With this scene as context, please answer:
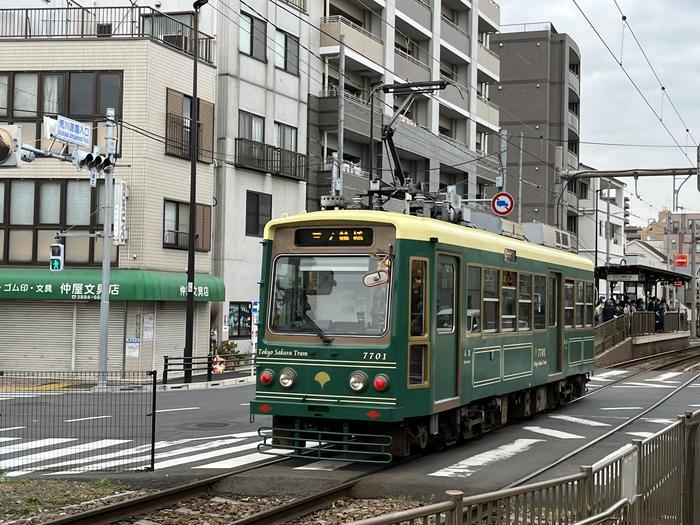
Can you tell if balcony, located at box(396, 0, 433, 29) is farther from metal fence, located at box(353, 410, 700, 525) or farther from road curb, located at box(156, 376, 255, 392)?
metal fence, located at box(353, 410, 700, 525)

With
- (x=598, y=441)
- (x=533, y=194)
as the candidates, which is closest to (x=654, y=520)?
(x=598, y=441)

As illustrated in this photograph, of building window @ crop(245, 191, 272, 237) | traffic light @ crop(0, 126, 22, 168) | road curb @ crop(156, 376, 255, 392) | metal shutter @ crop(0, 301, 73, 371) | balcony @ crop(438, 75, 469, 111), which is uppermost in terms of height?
balcony @ crop(438, 75, 469, 111)

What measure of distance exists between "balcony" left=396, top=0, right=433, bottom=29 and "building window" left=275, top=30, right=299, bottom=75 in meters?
8.66

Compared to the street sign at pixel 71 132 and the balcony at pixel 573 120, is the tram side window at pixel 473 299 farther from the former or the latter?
the balcony at pixel 573 120

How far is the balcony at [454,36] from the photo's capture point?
50.5m

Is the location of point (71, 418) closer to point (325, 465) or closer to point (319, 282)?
point (325, 465)

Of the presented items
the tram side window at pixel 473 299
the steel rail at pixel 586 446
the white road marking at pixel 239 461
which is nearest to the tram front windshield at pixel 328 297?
the white road marking at pixel 239 461

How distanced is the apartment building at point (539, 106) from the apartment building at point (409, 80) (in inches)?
352

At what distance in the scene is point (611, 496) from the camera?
228 inches

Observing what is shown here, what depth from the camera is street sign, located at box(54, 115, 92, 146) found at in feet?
75.6

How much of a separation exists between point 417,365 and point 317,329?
1319mm

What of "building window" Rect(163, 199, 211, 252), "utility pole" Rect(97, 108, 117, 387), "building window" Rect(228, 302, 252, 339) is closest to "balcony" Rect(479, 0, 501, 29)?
"building window" Rect(228, 302, 252, 339)

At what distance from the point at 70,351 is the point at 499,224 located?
736 inches

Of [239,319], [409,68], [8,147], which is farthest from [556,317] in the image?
[409,68]
